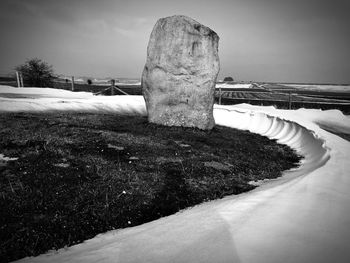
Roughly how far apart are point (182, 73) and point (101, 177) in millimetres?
4181

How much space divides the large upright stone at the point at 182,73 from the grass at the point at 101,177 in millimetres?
1331

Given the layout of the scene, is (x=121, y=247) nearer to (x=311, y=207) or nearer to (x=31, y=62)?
(x=311, y=207)

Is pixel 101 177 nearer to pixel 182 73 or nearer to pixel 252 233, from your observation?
pixel 252 233

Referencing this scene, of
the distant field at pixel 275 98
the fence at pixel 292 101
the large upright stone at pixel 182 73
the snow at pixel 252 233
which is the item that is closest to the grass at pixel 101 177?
the snow at pixel 252 233

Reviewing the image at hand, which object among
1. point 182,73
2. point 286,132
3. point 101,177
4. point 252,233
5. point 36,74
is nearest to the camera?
point 252,233

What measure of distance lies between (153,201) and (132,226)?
0.43 m

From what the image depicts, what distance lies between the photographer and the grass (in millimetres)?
1994

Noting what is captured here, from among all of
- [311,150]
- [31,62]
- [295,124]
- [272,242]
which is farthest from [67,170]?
[31,62]

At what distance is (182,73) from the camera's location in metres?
6.41

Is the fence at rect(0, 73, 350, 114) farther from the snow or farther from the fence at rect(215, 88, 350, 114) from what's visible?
the snow

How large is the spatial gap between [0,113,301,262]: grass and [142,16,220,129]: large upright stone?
1.33m

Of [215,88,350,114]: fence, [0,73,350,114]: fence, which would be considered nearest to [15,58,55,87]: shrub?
[0,73,350,114]: fence

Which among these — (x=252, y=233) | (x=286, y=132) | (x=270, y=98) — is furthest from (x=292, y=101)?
(x=252, y=233)

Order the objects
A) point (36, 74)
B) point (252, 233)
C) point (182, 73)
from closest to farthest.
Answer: point (252, 233)
point (182, 73)
point (36, 74)
